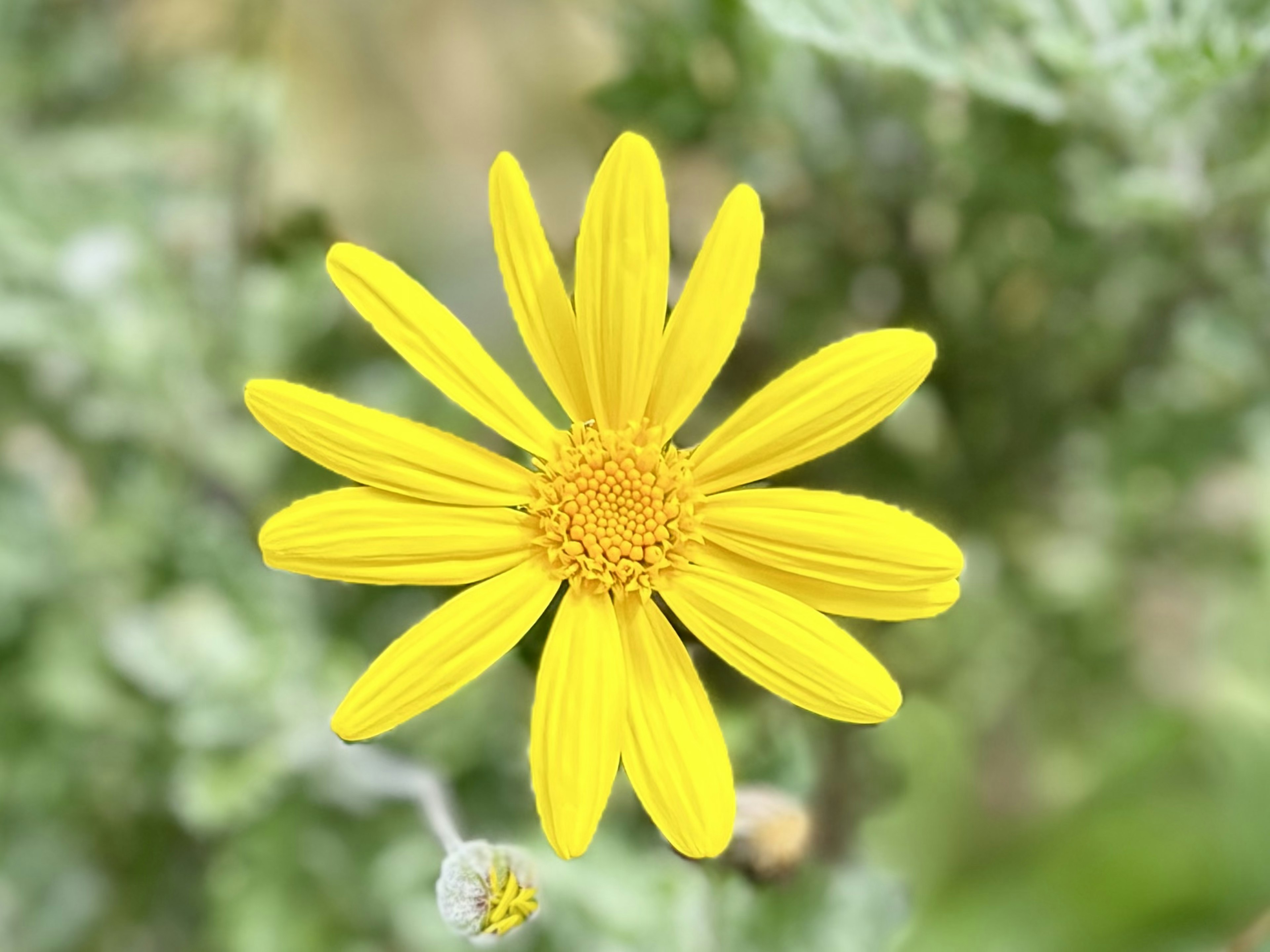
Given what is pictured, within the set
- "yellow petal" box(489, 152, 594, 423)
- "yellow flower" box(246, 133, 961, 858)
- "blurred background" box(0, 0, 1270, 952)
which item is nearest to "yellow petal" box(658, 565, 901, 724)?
"yellow flower" box(246, 133, 961, 858)

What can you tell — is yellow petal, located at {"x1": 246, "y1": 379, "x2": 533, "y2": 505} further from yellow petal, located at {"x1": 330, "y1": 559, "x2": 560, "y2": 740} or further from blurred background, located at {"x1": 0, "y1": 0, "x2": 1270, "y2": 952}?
blurred background, located at {"x1": 0, "y1": 0, "x2": 1270, "y2": 952}

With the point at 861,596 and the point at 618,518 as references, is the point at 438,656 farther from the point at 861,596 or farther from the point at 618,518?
the point at 861,596

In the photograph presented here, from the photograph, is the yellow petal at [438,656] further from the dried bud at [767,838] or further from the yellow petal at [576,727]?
the dried bud at [767,838]

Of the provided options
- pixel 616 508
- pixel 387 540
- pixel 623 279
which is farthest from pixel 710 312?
pixel 387 540

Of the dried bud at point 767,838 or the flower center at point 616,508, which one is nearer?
the flower center at point 616,508

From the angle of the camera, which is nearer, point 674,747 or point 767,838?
point 674,747

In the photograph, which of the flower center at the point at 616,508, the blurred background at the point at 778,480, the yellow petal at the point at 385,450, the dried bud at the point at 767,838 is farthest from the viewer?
the blurred background at the point at 778,480

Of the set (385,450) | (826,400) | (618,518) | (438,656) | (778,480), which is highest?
(778,480)

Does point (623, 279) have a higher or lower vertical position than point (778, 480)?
lower

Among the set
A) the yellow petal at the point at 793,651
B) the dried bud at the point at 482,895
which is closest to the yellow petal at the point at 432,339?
the yellow petal at the point at 793,651
